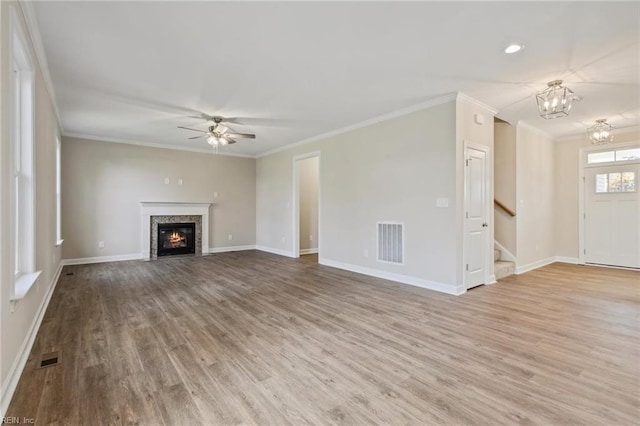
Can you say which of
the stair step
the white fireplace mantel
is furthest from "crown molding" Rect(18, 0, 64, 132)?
the stair step

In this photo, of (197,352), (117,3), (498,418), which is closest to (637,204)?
(498,418)

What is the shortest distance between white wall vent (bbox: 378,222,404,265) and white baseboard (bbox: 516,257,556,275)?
95.8 inches

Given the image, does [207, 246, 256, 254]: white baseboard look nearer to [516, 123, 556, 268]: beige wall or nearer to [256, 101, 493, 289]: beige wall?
[256, 101, 493, 289]: beige wall

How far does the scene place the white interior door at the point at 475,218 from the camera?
13.8ft

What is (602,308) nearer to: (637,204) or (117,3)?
(637,204)

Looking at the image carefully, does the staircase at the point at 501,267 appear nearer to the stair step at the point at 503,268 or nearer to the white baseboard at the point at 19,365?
the stair step at the point at 503,268

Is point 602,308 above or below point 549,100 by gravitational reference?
below

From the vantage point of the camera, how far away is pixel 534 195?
586 centimetres

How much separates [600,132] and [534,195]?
1.43 metres

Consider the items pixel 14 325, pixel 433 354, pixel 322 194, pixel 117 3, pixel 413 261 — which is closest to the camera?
pixel 14 325

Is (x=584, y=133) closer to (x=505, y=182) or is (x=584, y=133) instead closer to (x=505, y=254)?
(x=505, y=182)

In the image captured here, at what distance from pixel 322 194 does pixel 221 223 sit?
331 cm

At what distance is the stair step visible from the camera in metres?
4.92

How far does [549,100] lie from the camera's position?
12.2 ft
